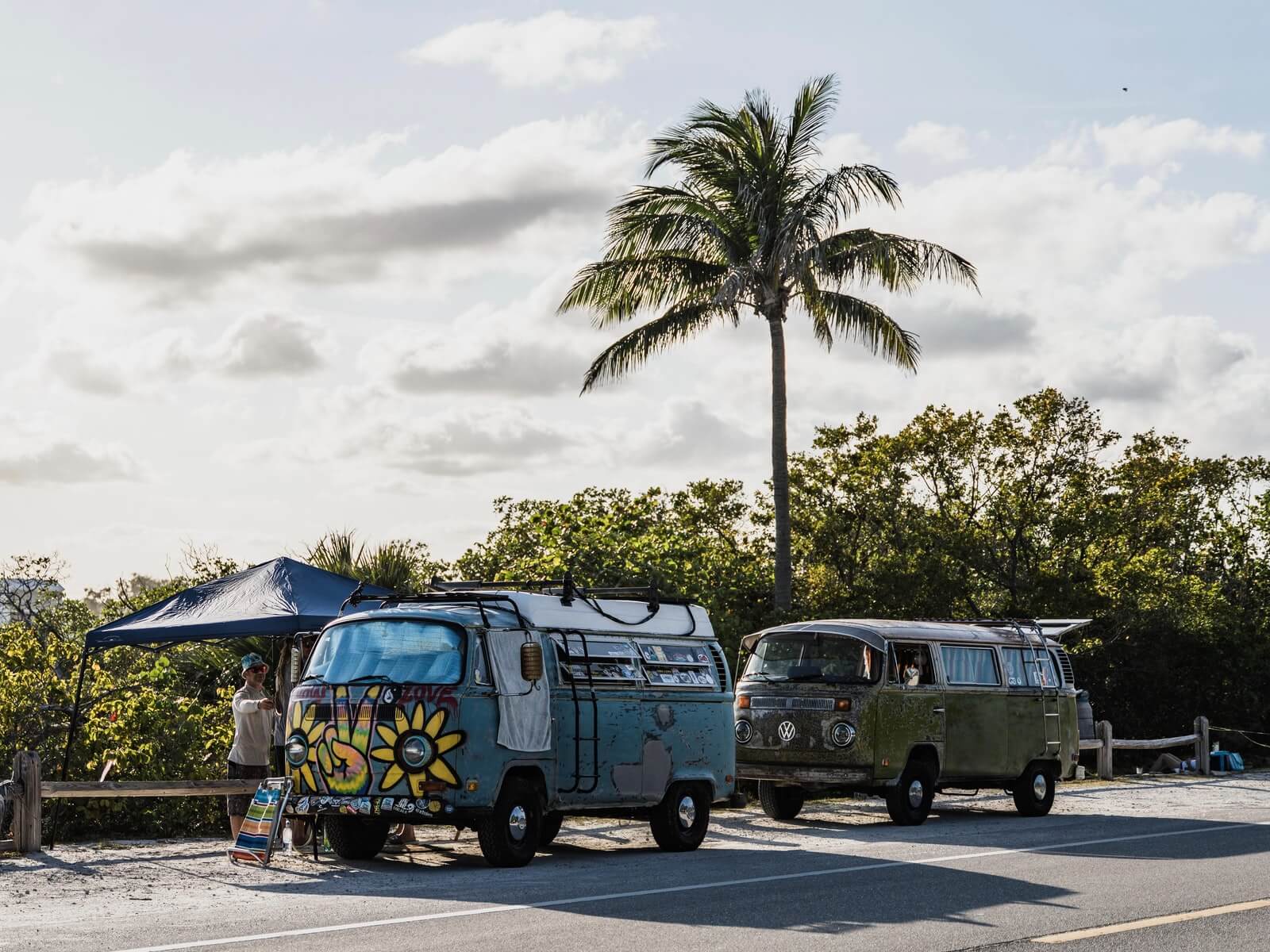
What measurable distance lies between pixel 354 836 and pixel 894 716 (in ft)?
23.3

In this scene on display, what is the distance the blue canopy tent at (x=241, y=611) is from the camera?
16.6 meters

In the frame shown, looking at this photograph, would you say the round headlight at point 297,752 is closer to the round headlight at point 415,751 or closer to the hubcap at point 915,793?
the round headlight at point 415,751

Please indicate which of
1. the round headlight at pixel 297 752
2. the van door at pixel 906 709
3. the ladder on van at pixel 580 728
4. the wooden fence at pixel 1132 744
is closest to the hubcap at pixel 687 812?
the ladder on van at pixel 580 728

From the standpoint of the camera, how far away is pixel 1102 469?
3500cm

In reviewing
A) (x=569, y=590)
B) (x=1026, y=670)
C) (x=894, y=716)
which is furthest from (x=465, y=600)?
(x=1026, y=670)

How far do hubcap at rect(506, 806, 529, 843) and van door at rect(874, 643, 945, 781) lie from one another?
5775mm

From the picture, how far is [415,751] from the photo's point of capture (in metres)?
13.7

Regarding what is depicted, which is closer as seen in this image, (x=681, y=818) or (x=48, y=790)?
(x=48, y=790)

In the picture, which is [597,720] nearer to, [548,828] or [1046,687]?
[548,828]

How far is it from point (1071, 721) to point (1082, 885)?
363 inches

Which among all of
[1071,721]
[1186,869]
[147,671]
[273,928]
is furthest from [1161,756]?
[273,928]

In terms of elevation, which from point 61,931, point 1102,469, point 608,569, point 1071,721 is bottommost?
point 61,931

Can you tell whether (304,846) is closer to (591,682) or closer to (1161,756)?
(591,682)

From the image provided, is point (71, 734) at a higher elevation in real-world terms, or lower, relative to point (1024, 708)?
lower
